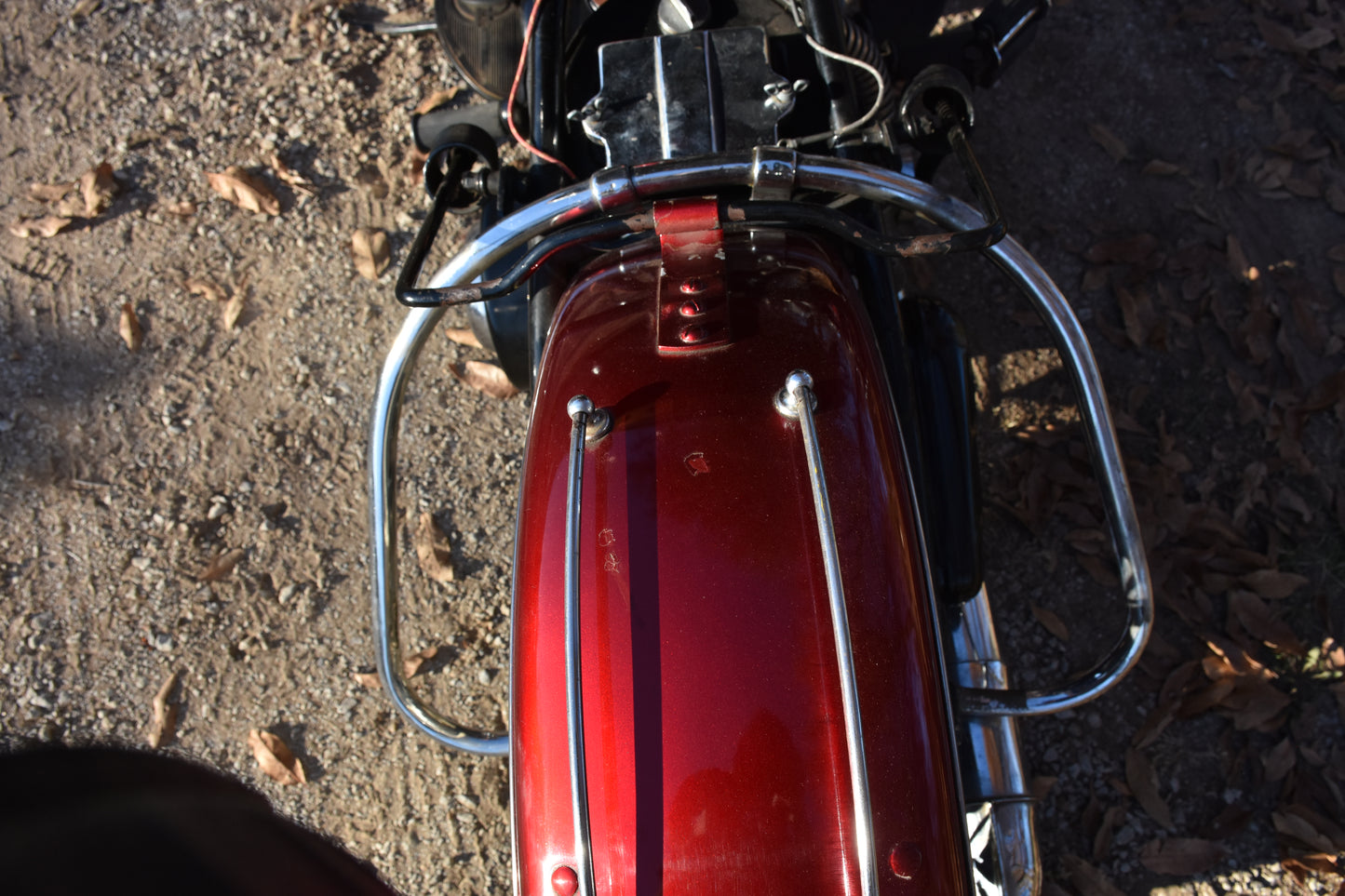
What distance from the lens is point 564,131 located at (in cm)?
177

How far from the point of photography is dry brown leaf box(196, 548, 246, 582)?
246cm

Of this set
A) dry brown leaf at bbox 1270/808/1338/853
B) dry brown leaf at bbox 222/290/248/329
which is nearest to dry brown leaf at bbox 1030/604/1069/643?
dry brown leaf at bbox 1270/808/1338/853

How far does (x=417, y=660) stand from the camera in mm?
2377

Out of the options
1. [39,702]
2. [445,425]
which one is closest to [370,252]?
[445,425]

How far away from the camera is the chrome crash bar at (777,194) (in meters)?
1.35

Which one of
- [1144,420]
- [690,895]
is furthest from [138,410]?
[1144,420]

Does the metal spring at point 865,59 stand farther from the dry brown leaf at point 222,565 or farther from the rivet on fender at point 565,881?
the dry brown leaf at point 222,565

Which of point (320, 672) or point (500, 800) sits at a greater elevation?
point (320, 672)

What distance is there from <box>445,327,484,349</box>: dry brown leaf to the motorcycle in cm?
85

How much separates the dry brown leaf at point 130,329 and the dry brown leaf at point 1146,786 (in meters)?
3.28

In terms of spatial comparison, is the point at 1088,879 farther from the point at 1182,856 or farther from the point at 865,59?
the point at 865,59

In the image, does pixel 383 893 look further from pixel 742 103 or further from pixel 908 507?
pixel 742 103

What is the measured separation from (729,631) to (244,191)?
2.50m

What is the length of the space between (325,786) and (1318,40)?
13.4 ft
